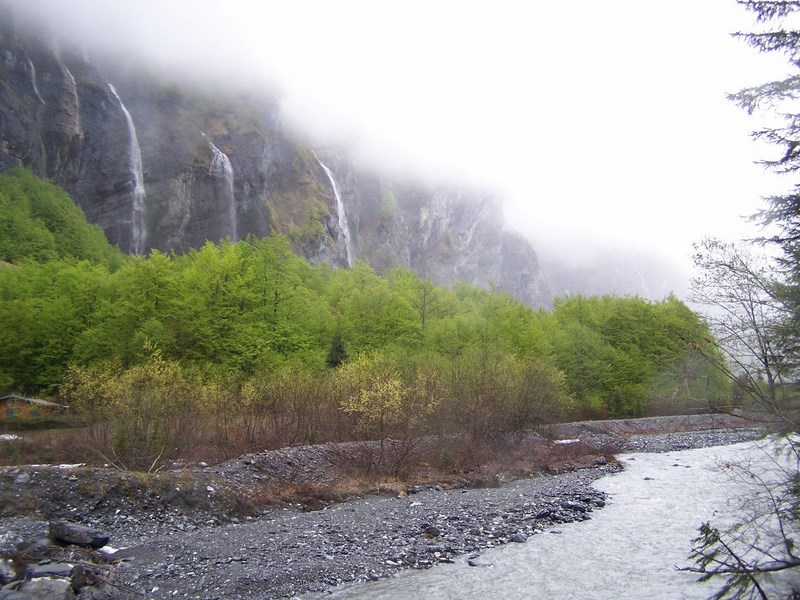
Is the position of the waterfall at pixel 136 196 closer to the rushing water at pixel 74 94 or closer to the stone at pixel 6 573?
the rushing water at pixel 74 94

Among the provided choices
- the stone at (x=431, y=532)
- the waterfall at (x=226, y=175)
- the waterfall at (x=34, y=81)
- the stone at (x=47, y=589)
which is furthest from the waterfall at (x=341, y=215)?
the stone at (x=47, y=589)

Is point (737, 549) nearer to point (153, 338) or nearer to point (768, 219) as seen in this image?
point (768, 219)

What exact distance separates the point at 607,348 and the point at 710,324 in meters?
46.4

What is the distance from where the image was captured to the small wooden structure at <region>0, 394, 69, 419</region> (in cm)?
3291

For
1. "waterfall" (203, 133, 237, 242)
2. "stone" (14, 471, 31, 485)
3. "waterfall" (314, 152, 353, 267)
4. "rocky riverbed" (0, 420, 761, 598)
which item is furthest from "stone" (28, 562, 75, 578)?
"waterfall" (314, 152, 353, 267)

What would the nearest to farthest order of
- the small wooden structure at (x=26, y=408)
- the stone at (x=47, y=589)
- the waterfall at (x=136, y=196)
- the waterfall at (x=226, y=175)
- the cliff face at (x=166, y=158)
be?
the stone at (x=47, y=589) → the small wooden structure at (x=26, y=408) → the cliff face at (x=166, y=158) → the waterfall at (x=136, y=196) → the waterfall at (x=226, y=175)

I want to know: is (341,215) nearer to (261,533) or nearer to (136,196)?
(136,196)

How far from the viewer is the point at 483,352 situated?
37.8 m

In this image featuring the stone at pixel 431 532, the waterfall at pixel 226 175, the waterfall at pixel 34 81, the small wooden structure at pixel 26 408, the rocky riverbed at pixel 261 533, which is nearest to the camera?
the rocky riverbed at pixel 261 533

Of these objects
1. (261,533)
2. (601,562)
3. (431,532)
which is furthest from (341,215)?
(601,562)

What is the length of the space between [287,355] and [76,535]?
23.1 metres

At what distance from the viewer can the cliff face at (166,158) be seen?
275 feet

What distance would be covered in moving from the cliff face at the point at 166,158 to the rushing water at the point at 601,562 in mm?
48956

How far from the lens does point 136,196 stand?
87.4 meters
